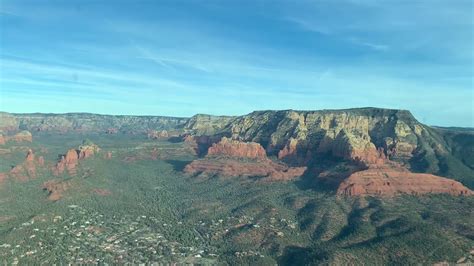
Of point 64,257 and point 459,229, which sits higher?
point 459,229

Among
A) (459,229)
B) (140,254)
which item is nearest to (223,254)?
(140,254)

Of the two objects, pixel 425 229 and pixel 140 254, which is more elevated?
pixel 425 229

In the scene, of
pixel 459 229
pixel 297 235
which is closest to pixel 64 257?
pixel 297 235

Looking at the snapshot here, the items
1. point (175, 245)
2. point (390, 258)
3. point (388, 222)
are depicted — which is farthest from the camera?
point (388, 222)

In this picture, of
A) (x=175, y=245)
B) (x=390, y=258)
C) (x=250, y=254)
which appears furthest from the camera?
(x=175, y=245)

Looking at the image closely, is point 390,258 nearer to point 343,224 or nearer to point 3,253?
point 343,224

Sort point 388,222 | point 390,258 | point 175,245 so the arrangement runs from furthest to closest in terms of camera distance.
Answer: point 388,222 → point 175,245 → point 390,258

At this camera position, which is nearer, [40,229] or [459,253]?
[459,253]

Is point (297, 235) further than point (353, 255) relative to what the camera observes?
Yes

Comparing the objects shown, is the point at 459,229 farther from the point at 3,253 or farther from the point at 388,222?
the point at 3,253
